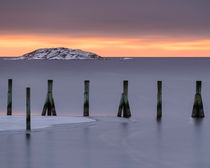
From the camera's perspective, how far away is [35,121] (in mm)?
21656

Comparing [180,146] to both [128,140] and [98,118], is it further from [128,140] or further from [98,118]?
[98,118]

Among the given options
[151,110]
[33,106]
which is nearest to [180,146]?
[151,110]

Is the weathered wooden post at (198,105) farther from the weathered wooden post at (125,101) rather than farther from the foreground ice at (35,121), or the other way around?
the foreground ice at (35,121)

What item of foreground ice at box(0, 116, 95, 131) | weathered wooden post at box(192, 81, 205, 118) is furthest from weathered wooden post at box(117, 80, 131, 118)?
weathered wooden post at box(192, 81, 205, 118)

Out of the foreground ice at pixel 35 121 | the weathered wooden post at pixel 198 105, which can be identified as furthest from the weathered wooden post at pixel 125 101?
the weathered wooden post at pixel 198 105

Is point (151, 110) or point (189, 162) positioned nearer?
point (189, 162)

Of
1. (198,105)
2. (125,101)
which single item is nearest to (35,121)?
(125,101)

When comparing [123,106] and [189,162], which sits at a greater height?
[123,106]

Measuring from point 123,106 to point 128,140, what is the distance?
460 centimetres

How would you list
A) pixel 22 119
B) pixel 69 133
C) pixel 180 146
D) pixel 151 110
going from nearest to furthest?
pixel 180 146, pixel 69 133, pixel 22 119, pixel 151 110

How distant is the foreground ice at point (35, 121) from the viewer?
20234mm

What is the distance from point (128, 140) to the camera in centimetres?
1975

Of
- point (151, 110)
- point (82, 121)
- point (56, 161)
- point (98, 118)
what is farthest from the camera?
point (151, 110)

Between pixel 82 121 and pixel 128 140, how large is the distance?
12.6 feet
